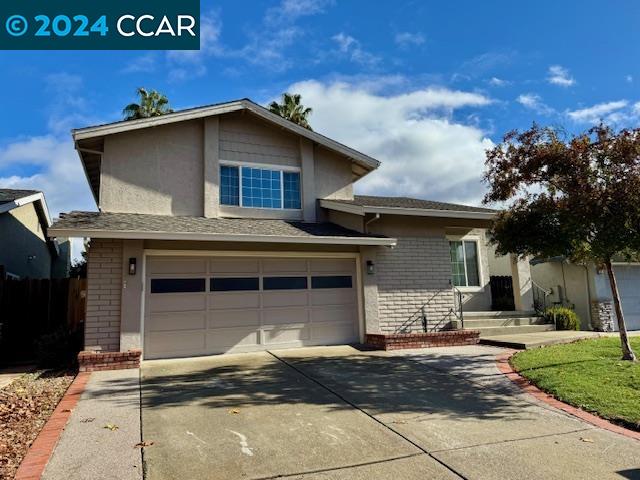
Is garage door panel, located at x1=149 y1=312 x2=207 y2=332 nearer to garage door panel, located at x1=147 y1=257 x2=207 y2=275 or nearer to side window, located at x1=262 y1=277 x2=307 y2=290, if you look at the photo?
garage door panel, located at x1=147 y1=257 x2=207 y2=275

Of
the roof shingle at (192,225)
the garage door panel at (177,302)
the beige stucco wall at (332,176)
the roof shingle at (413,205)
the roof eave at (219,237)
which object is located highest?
the beige stucco wall at (332,176)

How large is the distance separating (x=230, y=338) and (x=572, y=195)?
813cm

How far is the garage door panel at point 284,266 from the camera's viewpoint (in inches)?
454

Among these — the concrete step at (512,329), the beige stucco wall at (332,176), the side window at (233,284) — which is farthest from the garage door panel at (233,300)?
the concrete step at (512,329)

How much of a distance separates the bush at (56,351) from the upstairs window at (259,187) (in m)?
5.04

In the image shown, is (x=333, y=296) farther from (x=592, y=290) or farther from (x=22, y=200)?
(x=22, y=200)

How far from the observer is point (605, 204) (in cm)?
816

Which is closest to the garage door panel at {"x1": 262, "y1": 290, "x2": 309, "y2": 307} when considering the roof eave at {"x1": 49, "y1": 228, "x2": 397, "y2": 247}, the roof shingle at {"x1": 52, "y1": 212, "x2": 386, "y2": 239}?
the roof eave at {"x1": 49, "y1": 228, "x2": 397, "y2": 247}

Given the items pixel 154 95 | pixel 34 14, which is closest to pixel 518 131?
pixel 34 14

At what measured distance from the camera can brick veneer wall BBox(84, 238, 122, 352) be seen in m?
9.64

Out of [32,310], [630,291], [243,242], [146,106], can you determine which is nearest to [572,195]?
[243,242]

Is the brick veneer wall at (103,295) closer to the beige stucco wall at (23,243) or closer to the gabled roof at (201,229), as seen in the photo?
the gabled roof at (201,229)

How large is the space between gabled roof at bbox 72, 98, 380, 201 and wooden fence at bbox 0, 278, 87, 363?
3.59m

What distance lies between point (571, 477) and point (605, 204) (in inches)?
227
